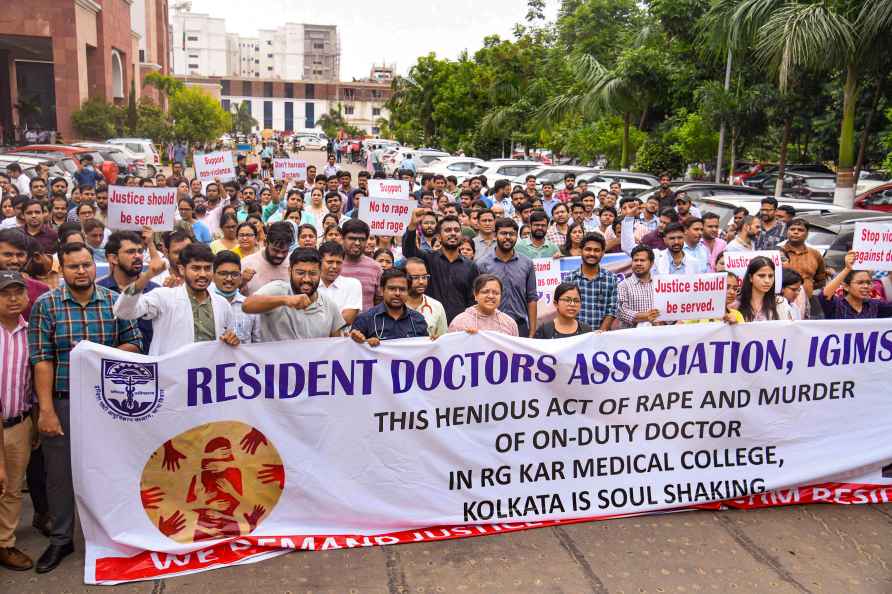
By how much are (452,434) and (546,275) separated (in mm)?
2912

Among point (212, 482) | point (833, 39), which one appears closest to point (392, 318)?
point (212, 482)

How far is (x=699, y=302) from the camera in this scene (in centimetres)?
609

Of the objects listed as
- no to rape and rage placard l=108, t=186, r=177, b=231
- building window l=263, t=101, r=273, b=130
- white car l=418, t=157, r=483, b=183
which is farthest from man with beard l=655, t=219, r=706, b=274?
building window l=263, t=101, r=273, b=130

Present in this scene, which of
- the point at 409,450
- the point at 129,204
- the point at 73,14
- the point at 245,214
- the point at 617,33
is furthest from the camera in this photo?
the point at 73,14

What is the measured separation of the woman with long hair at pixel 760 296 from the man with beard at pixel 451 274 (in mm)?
2157

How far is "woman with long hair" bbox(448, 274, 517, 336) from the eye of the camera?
599cm

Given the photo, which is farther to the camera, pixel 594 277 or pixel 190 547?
pixel 594 277

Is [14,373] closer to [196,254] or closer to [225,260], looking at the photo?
[196,254]

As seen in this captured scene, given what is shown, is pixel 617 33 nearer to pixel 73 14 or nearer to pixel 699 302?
pixel 73 14

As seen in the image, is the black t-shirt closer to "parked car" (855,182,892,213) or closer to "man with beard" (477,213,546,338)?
"man with beard" (477,213,546,338)

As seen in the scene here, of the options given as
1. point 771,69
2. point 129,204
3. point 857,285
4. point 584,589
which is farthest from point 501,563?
point 771,69

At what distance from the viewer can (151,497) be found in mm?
4938

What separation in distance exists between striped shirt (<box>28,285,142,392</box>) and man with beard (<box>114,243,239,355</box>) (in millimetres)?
242

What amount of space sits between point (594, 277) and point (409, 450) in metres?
2.54
